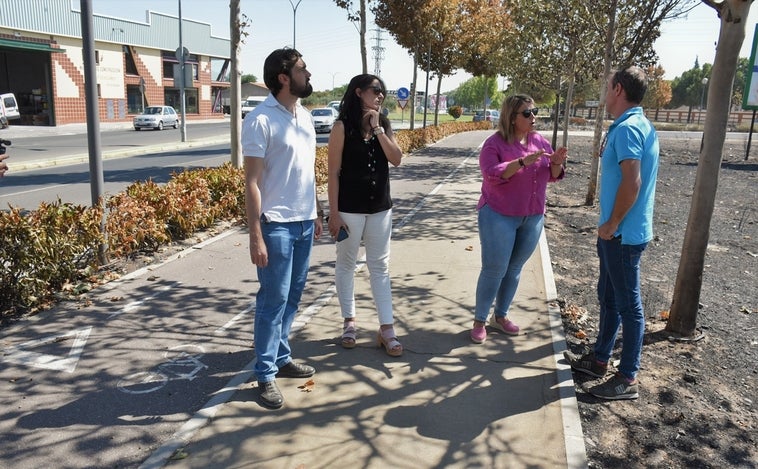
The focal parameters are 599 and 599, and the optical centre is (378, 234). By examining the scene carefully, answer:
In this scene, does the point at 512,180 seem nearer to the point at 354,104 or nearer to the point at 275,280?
the point at 354,104

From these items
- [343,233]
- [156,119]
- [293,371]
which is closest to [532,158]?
[343,233]

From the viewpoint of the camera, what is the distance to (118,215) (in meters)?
A: 6.55

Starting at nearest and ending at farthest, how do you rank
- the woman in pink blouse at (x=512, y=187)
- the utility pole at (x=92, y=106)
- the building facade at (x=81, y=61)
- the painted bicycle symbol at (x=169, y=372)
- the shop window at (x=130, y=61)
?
1. the painted bicycle symbol at (x=169, y=372)
2. the woman in pink blouse at (x=512, y=187)
3. the utility pole at (x=92, y=106)
4. the building facade at (x=81, y=61)
5. the shop window at (x=130, y=61)

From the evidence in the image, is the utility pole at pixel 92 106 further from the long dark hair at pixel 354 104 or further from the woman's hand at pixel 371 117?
the woman's hand at pixel 371 117

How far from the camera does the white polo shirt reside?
335 cm

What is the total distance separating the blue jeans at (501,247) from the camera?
14.4ft

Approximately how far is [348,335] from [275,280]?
117 cm

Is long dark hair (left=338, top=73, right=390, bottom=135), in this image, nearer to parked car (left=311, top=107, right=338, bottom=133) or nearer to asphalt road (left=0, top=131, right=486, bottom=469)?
asphalt road (left=0, top=131, right=486, bottom=469)

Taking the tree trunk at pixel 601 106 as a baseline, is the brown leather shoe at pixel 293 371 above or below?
below

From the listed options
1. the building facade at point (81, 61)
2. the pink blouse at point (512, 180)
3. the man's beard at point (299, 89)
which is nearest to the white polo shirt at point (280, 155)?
the man's beard at point (299, 89)

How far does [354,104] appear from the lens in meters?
4.01

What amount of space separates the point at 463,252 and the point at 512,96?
3690mm

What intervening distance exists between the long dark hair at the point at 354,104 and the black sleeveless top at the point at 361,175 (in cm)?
6

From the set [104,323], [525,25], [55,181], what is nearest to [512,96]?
[104,323]
